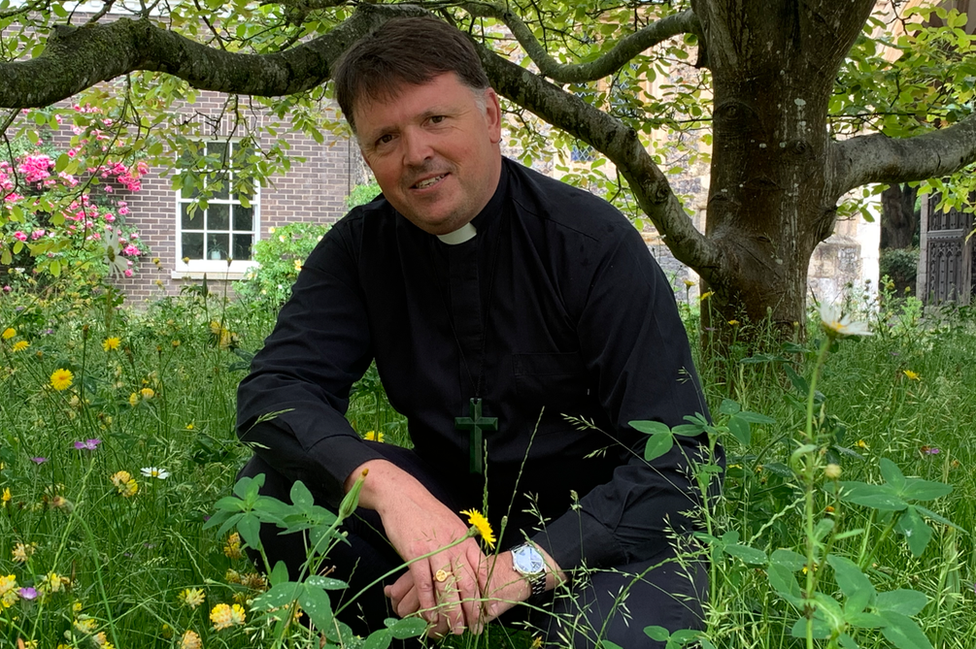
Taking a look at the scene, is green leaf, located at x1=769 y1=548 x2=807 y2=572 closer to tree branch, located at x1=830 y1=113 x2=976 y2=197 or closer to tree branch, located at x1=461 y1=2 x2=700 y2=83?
tree branch, located at x1=830 y1=113 x2=976 y2=197

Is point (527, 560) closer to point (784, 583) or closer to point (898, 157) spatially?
point (784, 583)

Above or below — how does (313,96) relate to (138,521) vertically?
above

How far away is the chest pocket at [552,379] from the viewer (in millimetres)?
2045

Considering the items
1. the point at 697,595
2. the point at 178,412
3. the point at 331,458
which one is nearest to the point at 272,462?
the point at 331,458

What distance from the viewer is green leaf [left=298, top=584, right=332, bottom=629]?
1086 mm

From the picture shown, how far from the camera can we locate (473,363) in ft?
6.97

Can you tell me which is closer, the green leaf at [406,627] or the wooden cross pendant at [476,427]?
the green leaf at [406,627]

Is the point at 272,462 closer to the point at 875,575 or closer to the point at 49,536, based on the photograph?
the point at 49,536

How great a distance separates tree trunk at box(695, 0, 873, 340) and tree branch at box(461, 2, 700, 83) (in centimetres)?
63

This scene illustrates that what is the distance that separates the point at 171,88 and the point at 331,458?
3.85 m

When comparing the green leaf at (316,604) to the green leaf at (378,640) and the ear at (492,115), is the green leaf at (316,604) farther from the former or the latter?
the ear at (492,115)

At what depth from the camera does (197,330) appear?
13.6 ft

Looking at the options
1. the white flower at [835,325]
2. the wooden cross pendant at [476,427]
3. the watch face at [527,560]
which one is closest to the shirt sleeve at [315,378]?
the wooden cross pendant at [476,427]

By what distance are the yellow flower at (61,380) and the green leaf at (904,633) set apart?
6.71 feet
